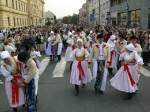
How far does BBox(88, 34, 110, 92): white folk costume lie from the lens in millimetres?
6285

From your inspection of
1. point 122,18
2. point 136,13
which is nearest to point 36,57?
point 136,13

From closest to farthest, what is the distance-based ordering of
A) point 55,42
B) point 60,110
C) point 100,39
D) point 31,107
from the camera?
point 31,107, point 60,110, point 100,39, point 55,42

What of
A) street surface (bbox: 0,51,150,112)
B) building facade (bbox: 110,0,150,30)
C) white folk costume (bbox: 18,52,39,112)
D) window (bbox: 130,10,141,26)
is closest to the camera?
white folk costume (bbox: 18,52,39,112)

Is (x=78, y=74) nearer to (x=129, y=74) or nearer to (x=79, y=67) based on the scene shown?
(x=79, y=67)

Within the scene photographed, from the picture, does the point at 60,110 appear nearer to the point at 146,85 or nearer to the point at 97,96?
the point at 97,96

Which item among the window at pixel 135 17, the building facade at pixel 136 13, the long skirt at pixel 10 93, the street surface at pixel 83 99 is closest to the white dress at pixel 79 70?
the street surface at pixel 83 99

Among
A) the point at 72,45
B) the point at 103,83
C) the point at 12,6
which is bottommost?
the point at 103,83

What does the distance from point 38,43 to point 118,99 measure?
37.1 ft

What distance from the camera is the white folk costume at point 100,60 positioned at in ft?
20.6

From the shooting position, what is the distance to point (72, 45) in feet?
34.5

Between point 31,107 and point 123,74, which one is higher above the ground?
point 123,74

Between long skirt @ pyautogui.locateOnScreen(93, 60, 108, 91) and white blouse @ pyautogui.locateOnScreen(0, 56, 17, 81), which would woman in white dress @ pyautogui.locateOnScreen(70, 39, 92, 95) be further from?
white blouse @ pyautogui.locateOnScreen(0, 56, 17, 81)

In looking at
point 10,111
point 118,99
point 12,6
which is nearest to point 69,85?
point 118,99

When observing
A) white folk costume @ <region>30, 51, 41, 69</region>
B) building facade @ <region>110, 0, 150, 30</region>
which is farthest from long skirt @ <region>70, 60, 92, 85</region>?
building facade @ <region>110, 0, 150, 30</region>
